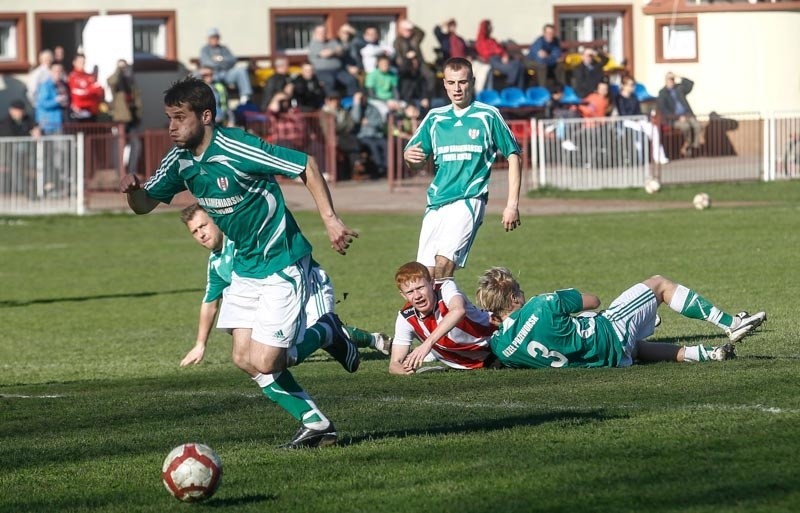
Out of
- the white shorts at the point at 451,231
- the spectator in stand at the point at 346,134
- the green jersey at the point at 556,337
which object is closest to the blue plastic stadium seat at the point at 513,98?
the spectator in stand at the point at 346,134

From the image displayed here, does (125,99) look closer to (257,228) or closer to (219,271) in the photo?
(219,271)

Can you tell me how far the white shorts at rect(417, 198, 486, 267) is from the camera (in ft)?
39.2

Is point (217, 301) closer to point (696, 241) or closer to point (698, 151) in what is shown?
point (696, 241)

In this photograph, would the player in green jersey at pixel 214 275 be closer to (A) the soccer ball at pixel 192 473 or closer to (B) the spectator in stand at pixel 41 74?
(A) the soccer ball at pixel 192 473

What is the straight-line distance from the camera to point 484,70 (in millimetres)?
34062

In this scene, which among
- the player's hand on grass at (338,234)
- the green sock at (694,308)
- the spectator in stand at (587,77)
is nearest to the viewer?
the player's hand on grass at (338,234)

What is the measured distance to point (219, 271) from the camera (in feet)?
38.0

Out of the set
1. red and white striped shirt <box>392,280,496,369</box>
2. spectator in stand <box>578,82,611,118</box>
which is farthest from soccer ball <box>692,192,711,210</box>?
red and white striped shirt <box>392,280,496,369</box>

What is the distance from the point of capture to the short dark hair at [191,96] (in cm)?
780

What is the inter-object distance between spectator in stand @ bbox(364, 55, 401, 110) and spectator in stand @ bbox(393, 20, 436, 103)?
0.55 meters

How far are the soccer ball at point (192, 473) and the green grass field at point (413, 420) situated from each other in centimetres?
8

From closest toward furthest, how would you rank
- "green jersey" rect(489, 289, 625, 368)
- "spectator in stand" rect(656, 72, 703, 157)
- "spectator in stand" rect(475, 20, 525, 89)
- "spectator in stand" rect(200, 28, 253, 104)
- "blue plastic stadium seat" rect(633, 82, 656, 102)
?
"green jersey" rect(489, 289, 625, 368)
"spectator in stand" rect(656, 72, 703, 157)
"spectator in stand" rect(200, 28, 253, 104)
"spectator in stand" rect(475, 20, 525, 89)
"blue plastic stadium seat" rect(633, 82, 656, 102)

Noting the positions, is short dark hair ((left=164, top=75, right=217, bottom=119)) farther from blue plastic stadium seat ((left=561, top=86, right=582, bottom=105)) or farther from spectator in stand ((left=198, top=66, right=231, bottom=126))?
blue plastic stadium seat ((left=561, top=86, right=582, bottom=105))

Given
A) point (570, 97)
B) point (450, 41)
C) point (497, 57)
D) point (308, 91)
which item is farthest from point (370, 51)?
point (570, 97)
